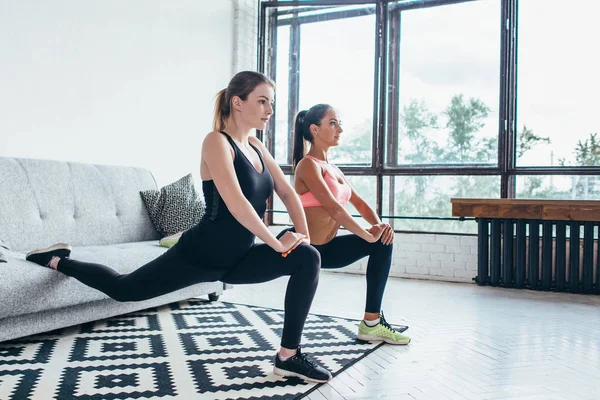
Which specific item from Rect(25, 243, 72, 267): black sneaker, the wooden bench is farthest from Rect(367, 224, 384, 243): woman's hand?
the wooden bench

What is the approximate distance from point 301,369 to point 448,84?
352 cm

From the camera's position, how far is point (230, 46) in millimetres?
5555

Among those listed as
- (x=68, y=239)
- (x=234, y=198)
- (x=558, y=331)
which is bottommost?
(x=558, y=331)

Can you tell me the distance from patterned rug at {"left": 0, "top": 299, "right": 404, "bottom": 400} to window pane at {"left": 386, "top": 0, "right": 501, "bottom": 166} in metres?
2.33

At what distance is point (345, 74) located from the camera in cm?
543

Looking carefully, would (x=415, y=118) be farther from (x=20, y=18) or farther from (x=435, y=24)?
(x=20, y=18)

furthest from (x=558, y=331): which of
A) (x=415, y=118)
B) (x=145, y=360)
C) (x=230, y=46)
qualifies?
(x=230, y=46)

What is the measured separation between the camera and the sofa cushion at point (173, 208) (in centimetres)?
376

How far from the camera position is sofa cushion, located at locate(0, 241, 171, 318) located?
232cm

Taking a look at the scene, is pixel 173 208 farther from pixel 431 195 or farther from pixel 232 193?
pixel 431 195

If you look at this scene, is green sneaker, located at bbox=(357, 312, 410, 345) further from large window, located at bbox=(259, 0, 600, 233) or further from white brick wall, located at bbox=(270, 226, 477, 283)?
large window, located at bbox=(259, 0, 600, 233)

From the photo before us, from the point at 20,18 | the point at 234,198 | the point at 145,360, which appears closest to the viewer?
the point at 234,198

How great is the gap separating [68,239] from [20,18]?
4.46ft

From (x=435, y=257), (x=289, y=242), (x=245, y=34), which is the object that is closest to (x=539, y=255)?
(x=435, y=257)
